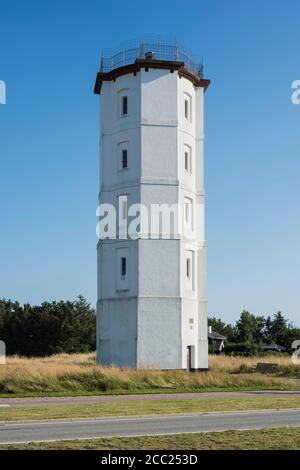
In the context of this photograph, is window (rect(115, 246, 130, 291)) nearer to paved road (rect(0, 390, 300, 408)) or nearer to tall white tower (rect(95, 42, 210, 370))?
tall white tower (rect(95, 42, 210, 370))

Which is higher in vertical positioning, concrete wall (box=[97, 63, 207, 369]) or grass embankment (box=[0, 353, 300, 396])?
concrete wall (box=[97, 63, 207, 369])

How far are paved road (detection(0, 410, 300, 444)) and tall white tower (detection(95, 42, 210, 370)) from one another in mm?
20720

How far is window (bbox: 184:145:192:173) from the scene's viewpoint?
42562mm

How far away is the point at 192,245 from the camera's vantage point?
42.2 m

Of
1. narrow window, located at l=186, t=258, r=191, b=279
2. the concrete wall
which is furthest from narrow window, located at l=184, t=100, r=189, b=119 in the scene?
narrow window, located at l=186, t=258, r=191, b=279

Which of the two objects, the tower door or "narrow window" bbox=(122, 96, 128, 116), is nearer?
the tower door

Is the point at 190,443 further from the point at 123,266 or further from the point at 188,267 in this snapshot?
the point at 188,267

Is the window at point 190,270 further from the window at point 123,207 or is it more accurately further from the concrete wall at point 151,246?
the window at point 123,207

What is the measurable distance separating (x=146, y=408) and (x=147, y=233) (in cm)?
2061

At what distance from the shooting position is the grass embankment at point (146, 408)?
18.3 meters

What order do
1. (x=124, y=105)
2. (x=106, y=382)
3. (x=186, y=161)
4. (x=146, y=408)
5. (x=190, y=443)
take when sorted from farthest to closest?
(x=124, y=105), (x=186, y=161), (x=106, y=382), (x=146, y=408), (x=190, y=443)

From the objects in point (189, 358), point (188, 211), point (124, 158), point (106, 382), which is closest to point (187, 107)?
point (124, 158)

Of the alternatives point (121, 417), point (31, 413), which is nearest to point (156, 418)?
point (121, 417)

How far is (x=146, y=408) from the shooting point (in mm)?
20484
